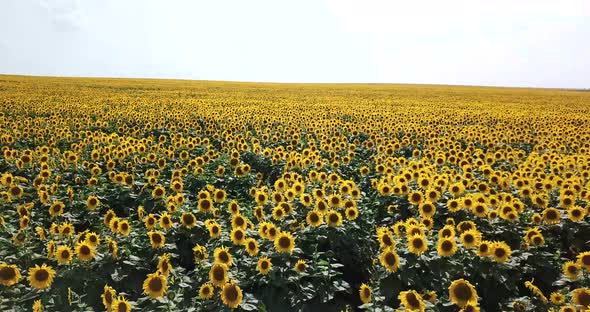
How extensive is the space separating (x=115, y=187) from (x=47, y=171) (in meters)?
1.32

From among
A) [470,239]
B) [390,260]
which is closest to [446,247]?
[470,239]

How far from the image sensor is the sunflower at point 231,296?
4.32 meters

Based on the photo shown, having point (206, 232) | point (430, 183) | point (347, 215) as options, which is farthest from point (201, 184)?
point (430, 183)

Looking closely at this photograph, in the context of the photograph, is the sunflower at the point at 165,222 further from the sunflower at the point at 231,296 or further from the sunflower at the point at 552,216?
the sunflower at the point at 552,216

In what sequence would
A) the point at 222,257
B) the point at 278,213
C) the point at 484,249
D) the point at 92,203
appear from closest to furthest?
the point at 222,257 < the point at 484,249 < the point at 278,213 < the point at 92,203

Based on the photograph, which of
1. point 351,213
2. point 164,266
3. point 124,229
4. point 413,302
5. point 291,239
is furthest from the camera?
point 351,213

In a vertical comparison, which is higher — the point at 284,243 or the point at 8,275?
the point at 284,243

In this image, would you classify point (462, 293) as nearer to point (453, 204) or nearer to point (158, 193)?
point (453, 204)

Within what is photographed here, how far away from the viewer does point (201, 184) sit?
29.8ft

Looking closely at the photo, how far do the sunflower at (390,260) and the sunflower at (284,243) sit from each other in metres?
1.08

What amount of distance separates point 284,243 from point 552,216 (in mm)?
4042

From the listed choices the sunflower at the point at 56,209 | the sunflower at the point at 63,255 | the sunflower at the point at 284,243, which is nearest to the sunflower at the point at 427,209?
the sunflower at the point at 284,243

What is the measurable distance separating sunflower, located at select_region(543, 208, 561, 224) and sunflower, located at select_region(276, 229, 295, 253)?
3.86 meters

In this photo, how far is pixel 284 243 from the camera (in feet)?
17.2
